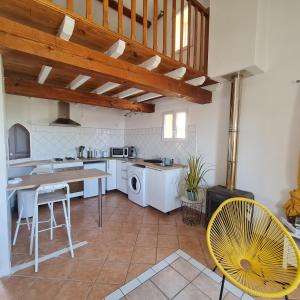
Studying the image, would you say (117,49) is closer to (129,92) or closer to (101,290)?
(129,92)

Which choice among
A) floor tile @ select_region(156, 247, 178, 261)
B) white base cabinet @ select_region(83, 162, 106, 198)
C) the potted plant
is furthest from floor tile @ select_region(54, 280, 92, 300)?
white base cabinet @ select_region(83, 162, 106, 198)

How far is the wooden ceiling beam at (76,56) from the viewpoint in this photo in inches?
46.7

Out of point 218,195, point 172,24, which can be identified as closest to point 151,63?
point 172,24

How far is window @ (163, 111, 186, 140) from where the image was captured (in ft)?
10.3

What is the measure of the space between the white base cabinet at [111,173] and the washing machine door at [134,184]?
0.66 metres

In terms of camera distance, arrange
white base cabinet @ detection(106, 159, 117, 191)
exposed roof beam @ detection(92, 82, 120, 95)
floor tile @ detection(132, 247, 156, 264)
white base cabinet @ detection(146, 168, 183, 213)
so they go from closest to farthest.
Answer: floor tile @ detection(132, 247, 156, 264) < exposed roof beam @ detection(92, 82, 120, 95) < white base cabinet @ detection(146, 168, 183, 213) < white base cabinet @ detection(106, 159, 117, 191)

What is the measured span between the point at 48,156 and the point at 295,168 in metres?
4.02

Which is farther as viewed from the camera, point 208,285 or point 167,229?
point 167,229

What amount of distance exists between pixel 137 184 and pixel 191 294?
1943 millimetres

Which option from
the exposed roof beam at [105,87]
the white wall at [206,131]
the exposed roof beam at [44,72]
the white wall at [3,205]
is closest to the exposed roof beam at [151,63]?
the exposed roof beam at [105,87]

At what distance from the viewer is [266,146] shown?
6.75 ft

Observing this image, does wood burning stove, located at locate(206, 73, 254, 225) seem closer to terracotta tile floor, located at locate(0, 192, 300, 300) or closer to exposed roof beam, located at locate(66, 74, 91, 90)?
terracotta tile floor, located at locate(0, 192, 300, 300)

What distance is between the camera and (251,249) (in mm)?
1339

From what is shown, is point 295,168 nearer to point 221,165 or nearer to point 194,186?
point 221,165
